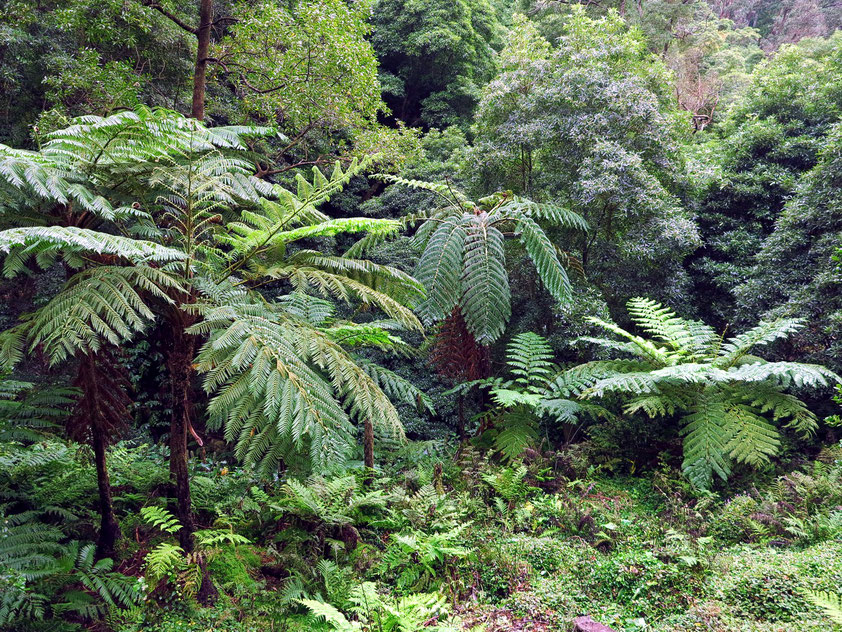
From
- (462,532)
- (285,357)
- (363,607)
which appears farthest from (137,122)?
(462,532)

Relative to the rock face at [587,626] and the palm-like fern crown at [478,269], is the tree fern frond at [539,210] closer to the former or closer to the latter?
the palm-like fern crown at [478,269]

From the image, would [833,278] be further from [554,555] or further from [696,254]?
[554,555]

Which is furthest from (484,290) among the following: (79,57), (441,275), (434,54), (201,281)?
(434,54)

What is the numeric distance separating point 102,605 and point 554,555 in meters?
2.70

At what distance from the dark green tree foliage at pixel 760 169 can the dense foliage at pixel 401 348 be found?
1.9 inches

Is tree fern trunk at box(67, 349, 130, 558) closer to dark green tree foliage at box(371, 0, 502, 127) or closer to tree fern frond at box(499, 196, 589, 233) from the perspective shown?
tree fern frond at box(499, 196, 589, 233)

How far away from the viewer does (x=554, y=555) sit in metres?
3.35

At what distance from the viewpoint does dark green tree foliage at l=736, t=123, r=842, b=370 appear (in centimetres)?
492

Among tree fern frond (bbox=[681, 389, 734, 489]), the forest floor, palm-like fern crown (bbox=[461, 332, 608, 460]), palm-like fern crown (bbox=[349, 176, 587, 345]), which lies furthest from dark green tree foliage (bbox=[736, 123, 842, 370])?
palm-like fern crown (bbox=[349, 176, 587, 345])

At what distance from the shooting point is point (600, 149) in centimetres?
567

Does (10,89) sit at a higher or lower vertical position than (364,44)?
lower

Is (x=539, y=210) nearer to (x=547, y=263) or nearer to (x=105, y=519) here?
(x=547, y=263)

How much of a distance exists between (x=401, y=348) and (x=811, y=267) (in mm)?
4673

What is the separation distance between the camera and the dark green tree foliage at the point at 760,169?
6.61m
